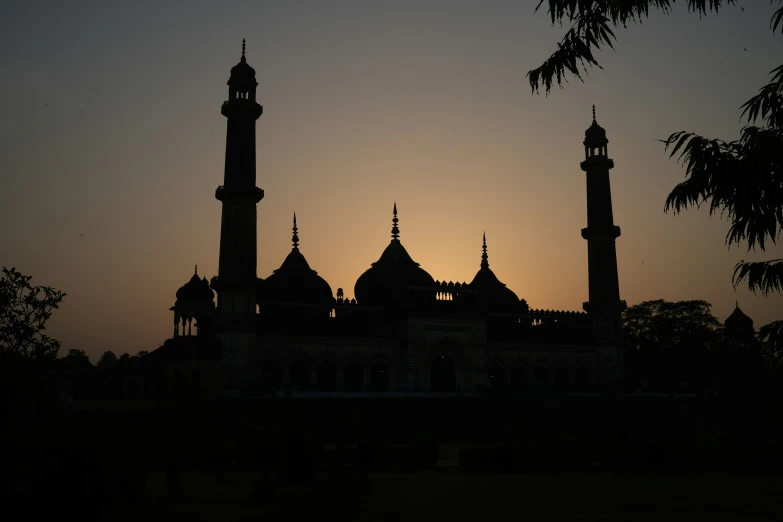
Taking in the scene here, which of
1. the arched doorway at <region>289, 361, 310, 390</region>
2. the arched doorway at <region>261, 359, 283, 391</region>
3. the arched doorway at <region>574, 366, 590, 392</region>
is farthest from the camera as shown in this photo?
the arched doorway at <region>574, 366, 590, 392</region>

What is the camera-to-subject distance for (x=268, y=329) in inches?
1662

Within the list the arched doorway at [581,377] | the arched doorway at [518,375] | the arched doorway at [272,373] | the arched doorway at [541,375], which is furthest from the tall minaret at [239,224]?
the arched doorway at [581,377]

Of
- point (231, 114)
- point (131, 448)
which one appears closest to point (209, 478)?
point (131, 448)

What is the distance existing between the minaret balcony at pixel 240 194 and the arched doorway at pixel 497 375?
16137mm

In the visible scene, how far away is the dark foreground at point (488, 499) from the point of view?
1533 centimetres

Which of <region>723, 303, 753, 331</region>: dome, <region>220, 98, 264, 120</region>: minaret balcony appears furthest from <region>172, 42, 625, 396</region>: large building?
<region>723, 303, 753, 331</region>: dome

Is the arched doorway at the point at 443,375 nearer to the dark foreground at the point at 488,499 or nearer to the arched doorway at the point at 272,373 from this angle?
the arched doorway at the point at 272,373

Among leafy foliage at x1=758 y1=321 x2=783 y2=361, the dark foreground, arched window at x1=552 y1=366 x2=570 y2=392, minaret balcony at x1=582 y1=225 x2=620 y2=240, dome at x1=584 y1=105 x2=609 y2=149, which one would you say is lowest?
the dark foreground

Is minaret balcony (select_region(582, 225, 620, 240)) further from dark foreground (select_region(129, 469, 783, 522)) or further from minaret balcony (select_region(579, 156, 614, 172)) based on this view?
dark foreground (select_region(129, 469, 783, 522))

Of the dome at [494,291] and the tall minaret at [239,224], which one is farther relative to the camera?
A: the dome at [494,291]

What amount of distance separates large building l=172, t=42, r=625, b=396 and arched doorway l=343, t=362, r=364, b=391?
0.20 ft

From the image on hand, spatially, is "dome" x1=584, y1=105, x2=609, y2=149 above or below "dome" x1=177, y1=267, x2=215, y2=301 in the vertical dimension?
above

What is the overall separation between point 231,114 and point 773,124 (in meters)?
37.6

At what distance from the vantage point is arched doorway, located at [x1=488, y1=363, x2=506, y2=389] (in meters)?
48.7
